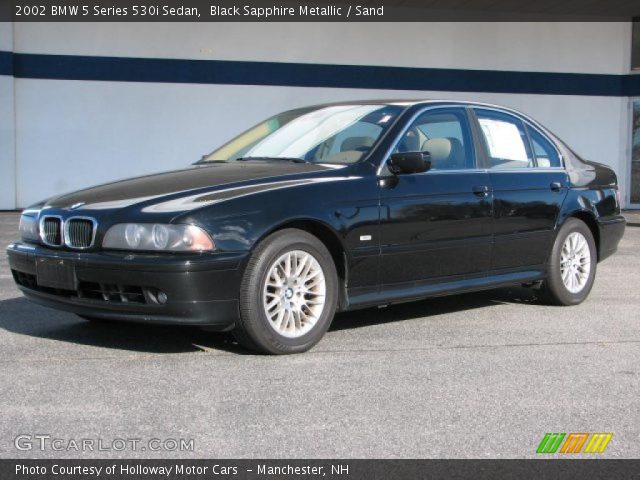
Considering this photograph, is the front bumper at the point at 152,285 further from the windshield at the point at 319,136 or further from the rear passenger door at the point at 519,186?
the rear passenger door at the point at 519,186

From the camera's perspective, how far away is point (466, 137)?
629 cm

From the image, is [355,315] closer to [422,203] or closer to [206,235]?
[422,203]

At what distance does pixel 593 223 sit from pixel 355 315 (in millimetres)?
2227

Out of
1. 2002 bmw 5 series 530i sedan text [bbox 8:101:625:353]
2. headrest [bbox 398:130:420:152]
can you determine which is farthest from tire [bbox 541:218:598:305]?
headrest [bbox 398:130:420:152]

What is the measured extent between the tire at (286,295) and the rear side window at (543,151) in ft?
7.97

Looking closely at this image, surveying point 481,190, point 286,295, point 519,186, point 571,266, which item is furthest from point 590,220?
point 286,295

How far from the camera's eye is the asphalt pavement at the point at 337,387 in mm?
3656

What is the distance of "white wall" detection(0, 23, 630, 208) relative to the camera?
57.4 ft

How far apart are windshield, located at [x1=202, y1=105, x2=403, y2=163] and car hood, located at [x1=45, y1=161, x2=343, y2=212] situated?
0.21 m

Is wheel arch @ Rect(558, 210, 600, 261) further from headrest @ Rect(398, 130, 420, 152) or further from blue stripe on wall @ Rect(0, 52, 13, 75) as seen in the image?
blue stripe on wall @ Rect(0, 52, 13, 75)

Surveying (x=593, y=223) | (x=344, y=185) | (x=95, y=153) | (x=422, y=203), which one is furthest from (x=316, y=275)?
(x=95, y=153)
